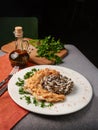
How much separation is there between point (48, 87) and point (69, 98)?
0.30 ft

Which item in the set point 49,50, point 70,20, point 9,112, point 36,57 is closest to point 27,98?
point 9,112

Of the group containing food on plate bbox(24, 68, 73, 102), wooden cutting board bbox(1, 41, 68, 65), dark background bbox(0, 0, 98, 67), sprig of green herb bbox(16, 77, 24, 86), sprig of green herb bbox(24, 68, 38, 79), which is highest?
food on plate bbox(24, 68, 73, 102)

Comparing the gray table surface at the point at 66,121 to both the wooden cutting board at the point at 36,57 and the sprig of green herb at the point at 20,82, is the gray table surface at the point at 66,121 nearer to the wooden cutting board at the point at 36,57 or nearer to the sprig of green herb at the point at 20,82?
the sprig of green herb at the point at 20,82

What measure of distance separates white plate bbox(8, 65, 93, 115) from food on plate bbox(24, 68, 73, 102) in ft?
0.09

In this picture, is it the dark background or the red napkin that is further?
the dark background

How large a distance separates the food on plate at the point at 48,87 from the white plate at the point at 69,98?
0.09ft

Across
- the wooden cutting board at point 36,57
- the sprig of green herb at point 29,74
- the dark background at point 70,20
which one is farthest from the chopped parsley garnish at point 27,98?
the dark background at point 70,20

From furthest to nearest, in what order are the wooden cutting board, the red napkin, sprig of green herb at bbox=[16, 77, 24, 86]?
1. the wooden cutting board
2. sprig of green herb at bbox=[16, 77, 24, 86]
3. the red napkin

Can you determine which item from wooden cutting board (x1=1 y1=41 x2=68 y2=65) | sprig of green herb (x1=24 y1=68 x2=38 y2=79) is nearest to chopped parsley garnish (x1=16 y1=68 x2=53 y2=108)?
sprig of green herb (x1=24 y1=68 x2=38 y2=79)

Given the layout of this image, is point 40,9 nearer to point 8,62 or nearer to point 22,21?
point 22,21

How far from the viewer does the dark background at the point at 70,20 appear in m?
3.15

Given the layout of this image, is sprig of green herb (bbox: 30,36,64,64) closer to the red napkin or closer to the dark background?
the red napkin

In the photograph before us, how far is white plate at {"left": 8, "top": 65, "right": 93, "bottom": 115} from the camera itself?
836 mm

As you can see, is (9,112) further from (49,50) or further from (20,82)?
(49,50)
